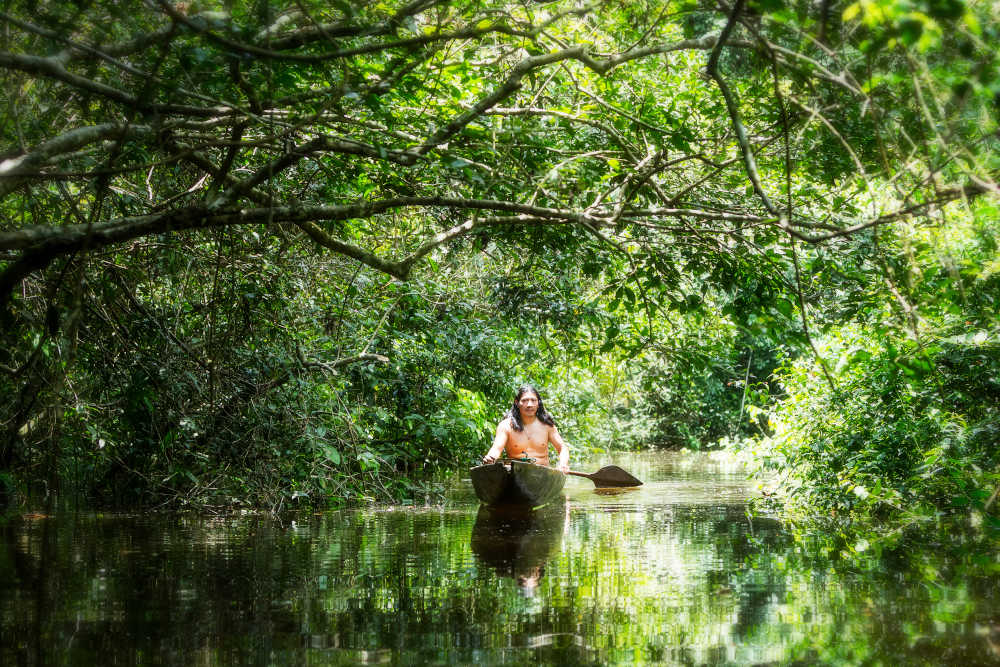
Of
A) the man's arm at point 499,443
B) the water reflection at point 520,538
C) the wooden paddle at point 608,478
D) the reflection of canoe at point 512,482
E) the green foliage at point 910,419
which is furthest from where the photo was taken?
the wooden paddle at point 608,478

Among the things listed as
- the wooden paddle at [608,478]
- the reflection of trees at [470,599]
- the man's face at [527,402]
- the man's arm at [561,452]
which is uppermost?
the man's face at [527,402]

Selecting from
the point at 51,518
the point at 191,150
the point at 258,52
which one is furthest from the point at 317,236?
the point at 51,518

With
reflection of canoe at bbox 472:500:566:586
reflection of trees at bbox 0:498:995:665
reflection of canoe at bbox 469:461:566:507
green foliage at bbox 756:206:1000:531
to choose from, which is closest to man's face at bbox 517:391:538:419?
reflection of canoe at bbox 472:500:566:586

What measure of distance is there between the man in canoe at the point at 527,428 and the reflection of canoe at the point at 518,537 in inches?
34.3

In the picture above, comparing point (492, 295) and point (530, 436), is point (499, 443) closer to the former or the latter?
point (530, 436)

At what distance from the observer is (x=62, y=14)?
14.6ft

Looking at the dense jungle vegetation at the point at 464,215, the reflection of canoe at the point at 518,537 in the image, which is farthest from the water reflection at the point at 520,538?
the dense jungle vegetation at the point at 464,215

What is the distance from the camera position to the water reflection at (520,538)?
5.85 m

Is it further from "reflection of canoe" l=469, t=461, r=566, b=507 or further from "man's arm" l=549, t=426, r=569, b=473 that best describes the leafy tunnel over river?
"man's arm" l=549, t=426, r=569, b=473

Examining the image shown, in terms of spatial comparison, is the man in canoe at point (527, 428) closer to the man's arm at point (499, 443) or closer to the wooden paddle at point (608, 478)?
the man's arm at point (499, 443)

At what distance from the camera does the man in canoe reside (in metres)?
10.9

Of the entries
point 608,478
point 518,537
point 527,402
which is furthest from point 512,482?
point 608,478

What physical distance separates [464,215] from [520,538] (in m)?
2.63

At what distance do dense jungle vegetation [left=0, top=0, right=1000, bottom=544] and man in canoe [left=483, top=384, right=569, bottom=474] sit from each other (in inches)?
27.3
